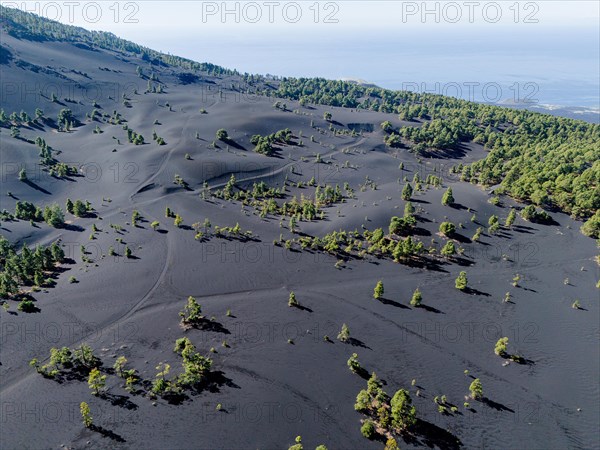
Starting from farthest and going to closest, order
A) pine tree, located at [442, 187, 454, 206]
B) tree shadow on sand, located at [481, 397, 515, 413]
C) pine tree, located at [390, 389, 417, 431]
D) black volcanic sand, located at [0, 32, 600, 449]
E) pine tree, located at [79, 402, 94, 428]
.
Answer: pine tree, located at [442, 187, 454, 206], tree shadow on sand, located at [481, 397, 515, 413], black volcanic sand, located at [0, 32, 600, 449], pine tree, located at [390, 389, 417, 431], pine tree, located at [79, 402, 94, 428]

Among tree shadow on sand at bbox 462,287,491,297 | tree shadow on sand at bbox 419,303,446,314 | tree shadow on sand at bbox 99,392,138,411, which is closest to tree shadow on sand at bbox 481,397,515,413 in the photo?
tree shadow on sand at bbox 419,303,446,314

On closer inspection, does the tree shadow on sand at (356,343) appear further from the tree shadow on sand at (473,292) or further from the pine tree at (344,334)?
the tree shadow on sand at (473,292)

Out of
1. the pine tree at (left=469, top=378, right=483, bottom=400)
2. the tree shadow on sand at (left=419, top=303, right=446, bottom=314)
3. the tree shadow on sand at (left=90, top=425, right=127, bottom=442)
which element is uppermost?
the tree shadow on sand at (left=419, top=303, right=446, bottom=314)

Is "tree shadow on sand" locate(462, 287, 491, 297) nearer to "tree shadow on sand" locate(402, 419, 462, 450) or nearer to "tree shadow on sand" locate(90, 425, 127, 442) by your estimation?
"tree shadow on sand" locate(402, 419, 462, 450)

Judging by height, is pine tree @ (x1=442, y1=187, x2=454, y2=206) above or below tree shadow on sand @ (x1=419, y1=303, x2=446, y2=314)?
above

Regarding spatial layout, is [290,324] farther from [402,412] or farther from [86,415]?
[86,415]

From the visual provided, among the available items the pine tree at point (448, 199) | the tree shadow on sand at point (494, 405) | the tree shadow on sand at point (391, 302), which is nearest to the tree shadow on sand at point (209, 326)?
the tree shadow on sand at point (391, 302)

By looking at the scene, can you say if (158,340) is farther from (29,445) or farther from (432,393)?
(432,393)

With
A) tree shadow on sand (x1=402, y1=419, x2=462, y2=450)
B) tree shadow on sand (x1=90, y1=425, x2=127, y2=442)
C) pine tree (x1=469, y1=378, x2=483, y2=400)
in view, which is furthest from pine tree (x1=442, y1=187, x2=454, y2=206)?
tree shadow on sand (x1=90, y1=425, x2=127, y2=442)

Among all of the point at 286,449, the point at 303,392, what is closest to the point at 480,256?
the point at 303,392

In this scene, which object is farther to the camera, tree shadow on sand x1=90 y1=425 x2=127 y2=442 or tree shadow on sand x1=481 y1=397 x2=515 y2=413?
tree shadow on sand x1=481 y1=397 x2=515 y2=413

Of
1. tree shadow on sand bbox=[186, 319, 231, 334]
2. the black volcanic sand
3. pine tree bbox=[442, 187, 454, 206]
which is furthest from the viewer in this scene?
pine tree bbox=[442, 187, 454, 206]
